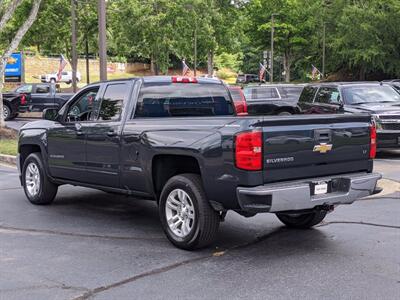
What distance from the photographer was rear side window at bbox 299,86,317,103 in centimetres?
1619

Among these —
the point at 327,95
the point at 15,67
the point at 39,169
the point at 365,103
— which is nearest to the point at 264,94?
the point at 327,95

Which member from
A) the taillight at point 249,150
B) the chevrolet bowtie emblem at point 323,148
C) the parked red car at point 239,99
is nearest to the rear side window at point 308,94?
the parked red car at point 239,99

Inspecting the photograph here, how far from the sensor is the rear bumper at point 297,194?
210 inches

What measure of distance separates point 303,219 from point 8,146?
10.5m

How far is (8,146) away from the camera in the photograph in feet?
50.3

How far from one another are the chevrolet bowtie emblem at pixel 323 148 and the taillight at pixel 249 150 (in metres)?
0.72

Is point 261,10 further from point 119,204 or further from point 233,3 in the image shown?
point 119,204

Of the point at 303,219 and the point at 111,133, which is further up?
the point at 111,133

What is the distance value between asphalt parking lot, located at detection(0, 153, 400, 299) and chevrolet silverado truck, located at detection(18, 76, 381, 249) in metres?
0.40

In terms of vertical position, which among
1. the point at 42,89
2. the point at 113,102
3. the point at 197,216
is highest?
the point at 113,102

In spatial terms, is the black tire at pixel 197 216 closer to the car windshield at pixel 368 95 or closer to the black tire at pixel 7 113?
the car windshield at pixel 368 95

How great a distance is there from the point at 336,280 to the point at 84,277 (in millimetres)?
2230

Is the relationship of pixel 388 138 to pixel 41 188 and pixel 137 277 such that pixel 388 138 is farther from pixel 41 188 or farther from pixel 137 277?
pixel 137 277

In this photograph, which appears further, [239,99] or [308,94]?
[308,94]
